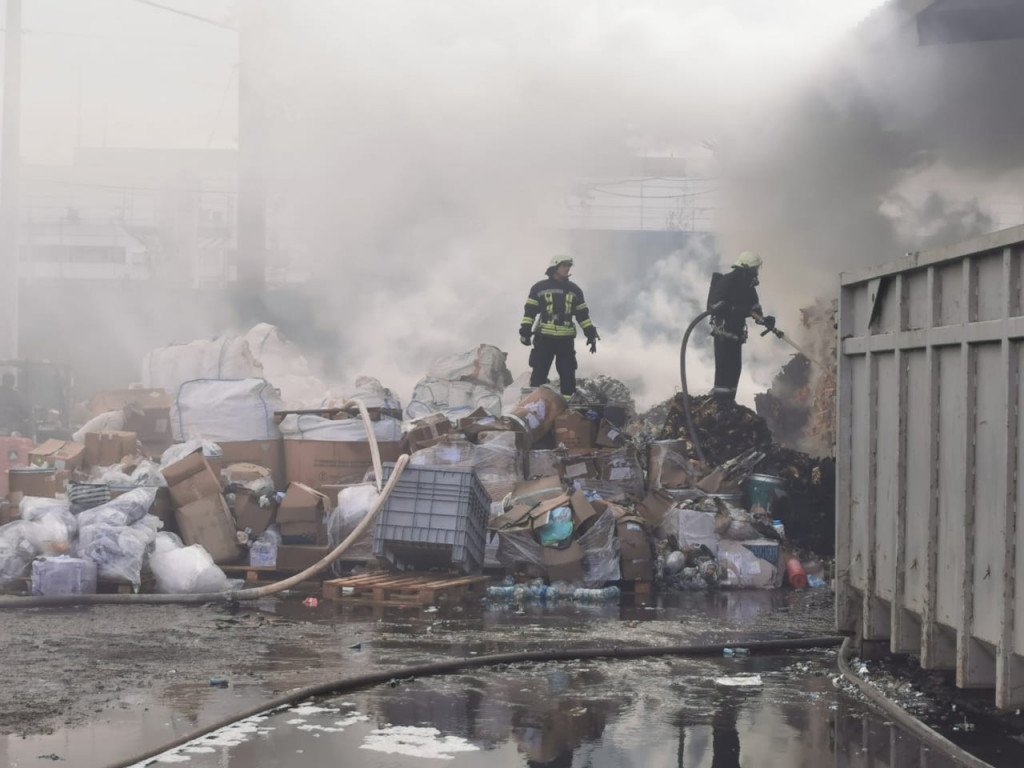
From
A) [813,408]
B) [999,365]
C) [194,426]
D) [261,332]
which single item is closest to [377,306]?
[261,332]

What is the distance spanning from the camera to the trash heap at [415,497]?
10.2 metres

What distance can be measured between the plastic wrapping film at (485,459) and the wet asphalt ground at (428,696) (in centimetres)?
276

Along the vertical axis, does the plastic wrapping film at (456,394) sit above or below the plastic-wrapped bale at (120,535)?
above

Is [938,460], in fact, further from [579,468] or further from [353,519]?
[579,468]

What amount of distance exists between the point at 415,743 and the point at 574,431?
7740 millimetres

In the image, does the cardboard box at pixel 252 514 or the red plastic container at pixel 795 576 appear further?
the cardboard box at pixel 252 514

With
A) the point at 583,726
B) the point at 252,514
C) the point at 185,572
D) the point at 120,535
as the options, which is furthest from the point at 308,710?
the point at 252,514

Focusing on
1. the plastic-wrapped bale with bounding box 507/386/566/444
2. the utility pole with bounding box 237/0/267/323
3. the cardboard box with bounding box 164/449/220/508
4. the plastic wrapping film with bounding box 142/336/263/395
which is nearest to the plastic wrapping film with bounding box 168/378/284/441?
the cardboard box with bounding box 164/449/220/508

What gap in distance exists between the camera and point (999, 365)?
4969 mm

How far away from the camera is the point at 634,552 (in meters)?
10.6

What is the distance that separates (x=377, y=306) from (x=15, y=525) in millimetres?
15993

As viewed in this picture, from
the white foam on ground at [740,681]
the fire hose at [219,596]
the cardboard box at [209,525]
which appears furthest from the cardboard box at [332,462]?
the white foam on ground at [740,681]

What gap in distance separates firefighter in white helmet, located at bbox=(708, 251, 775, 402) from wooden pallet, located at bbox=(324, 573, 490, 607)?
209 inches

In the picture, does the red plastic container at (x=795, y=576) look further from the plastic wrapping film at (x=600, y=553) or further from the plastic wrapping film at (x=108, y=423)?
the plastic wrapping film at (x=108, y=423)
